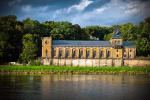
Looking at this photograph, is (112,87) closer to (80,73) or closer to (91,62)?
(80,73)

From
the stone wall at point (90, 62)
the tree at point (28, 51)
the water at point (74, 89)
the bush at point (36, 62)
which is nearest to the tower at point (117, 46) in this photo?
the stone wall at point (90, 62)

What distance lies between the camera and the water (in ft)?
138

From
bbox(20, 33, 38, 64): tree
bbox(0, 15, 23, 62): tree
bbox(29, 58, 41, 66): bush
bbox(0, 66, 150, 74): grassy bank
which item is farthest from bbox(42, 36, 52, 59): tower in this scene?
bbox(0, 66, 150, 74): grassy bank

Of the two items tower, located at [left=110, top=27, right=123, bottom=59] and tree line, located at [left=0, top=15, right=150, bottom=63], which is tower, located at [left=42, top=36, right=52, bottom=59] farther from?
tower, located at [left=110, top=27, right=123, bottom=59]

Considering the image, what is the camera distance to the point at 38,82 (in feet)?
180

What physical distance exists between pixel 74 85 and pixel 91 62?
1168 inches

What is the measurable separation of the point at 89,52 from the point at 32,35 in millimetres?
10670

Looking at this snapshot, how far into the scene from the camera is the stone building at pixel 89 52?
82.0 meters

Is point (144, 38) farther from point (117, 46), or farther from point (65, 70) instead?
point (65, 70)

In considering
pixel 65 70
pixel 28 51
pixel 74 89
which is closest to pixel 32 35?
pixel 28 51

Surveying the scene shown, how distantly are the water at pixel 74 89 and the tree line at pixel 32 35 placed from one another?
899 inches

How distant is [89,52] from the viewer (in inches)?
3349

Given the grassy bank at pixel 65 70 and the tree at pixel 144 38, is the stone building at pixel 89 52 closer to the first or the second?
the tree at pixel 144 38

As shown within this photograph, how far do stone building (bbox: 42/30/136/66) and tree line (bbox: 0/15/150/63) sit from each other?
6.79 feet
